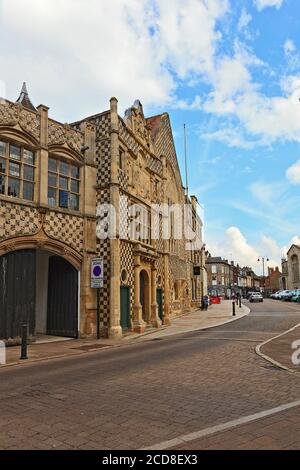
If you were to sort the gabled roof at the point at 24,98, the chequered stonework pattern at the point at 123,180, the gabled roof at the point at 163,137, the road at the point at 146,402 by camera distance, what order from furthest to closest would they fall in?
the gabled roof at the point at 163,137 < the gabled roof at the point at 24,98 < the chequered stonework pattern at the point at 123,180 < the road at the point at 146,402

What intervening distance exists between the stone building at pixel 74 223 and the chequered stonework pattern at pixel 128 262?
51mm

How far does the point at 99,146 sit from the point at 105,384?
13098 mm

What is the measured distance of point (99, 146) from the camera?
18.7 m

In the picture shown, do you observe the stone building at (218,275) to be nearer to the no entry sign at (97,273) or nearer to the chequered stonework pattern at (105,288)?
the chequered stonework pattern at (105,288)

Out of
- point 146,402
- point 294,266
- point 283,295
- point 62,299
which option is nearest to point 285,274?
point 294,266

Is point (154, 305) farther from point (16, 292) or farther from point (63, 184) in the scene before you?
point (16, 292)

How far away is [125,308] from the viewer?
61.9 ft

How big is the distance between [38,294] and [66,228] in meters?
4.07

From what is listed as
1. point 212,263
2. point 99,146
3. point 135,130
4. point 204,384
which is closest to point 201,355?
point 204,384

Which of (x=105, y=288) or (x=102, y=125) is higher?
(x=102, y=125)

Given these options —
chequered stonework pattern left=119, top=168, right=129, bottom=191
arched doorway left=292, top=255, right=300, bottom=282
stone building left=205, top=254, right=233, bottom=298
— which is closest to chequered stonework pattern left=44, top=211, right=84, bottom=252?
chequered stonework pattern left=119, top=168, right=129, bottom=191

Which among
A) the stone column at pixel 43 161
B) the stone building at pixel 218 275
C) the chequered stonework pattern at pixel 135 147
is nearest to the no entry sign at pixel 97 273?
the stone column at pixel 43 161

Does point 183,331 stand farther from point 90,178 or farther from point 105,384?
point 105,384

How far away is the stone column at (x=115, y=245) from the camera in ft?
56.1
